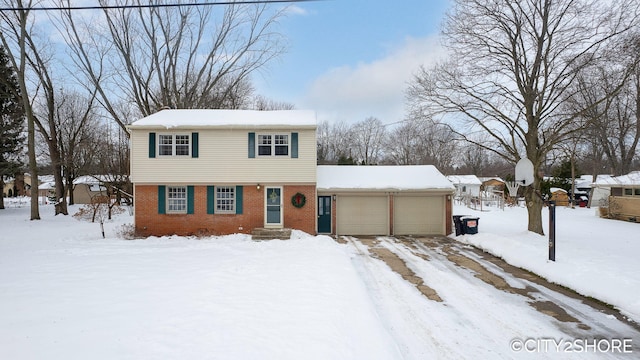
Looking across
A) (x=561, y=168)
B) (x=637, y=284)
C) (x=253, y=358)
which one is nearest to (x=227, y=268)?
(x=253, y=358)

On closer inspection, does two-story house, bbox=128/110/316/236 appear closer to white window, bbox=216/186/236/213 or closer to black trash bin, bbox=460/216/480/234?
white window, bbox=216/186/236/213

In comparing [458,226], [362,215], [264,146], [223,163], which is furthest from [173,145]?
[458,226]

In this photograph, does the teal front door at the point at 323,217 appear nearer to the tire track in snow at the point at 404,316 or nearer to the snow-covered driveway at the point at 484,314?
the snow-covered driveway at the point at 484,314

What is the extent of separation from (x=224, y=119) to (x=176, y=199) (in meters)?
4.26

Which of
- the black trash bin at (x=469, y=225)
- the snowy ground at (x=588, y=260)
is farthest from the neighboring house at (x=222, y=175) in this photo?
the snowy ground at (x=588, y=260)

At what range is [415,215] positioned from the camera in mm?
16688

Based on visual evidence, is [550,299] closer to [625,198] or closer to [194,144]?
[194,144]

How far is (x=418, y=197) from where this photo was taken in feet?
54.7

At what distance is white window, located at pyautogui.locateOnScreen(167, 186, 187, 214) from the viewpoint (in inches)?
601

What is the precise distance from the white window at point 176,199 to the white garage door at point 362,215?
7.10 metres

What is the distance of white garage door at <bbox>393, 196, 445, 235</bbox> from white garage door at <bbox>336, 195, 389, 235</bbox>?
0.57 meters

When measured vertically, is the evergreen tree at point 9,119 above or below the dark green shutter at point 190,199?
above

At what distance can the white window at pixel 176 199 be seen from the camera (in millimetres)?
15261

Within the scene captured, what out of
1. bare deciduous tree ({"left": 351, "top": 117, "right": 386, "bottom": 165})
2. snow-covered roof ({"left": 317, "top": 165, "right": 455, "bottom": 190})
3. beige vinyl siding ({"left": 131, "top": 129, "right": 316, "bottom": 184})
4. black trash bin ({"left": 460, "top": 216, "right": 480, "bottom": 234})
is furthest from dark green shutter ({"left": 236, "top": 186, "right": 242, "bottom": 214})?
bare deciduous tree ({"left": 351, "top": 117, "right": 386, "bottom": 165})
